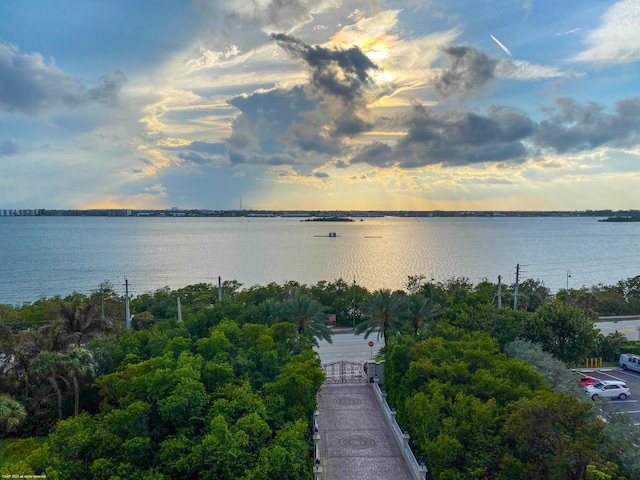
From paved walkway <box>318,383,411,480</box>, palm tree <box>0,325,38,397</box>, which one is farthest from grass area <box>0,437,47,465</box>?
paved walkway <box>318,383,411,480</box>

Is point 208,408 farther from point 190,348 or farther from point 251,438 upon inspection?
point 190,348

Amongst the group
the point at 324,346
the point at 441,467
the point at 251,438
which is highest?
the point at 251,438

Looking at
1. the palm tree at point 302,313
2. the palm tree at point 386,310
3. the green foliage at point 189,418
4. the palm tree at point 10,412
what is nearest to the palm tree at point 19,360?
the green foliage at point 189,418

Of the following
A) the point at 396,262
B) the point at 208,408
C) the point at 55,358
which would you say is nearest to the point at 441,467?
the point at 208,408

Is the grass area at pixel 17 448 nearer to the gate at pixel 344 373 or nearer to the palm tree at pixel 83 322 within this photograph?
the palm tree at pixel 83 322

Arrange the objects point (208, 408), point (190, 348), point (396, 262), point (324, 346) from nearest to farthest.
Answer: point (208, 408)
point (190, 348)
point (324, 346)
point (396, 262)

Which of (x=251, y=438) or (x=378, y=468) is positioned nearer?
(x=251, y=438)

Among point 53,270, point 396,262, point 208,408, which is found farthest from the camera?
point 396,262
